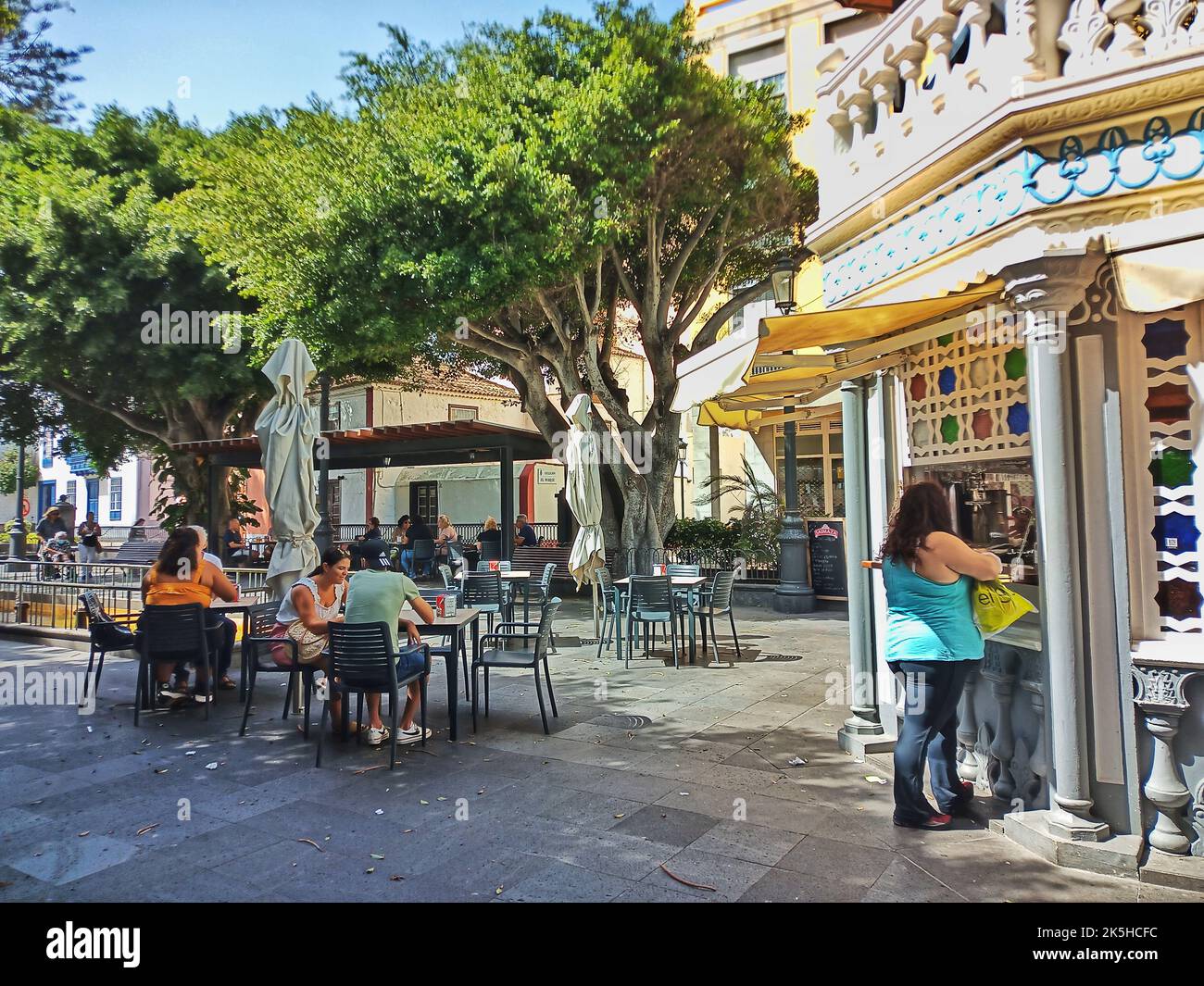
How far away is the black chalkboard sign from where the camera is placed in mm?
13422

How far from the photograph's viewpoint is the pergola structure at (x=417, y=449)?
1648 cm

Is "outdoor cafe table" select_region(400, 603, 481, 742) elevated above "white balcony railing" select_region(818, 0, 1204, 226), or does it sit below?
below

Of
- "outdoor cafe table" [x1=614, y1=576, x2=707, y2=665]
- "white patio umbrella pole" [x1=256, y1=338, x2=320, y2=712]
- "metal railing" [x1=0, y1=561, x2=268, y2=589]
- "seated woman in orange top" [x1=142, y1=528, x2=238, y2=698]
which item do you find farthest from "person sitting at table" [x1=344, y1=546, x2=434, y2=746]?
"metal railing" [x1=0, y1=561, x2=268, y2=589]

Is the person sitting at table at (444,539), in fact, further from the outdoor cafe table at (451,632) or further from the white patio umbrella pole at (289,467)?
the outdoor cafe table at (451,632)

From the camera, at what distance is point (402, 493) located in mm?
32875

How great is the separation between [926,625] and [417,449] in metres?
15.5

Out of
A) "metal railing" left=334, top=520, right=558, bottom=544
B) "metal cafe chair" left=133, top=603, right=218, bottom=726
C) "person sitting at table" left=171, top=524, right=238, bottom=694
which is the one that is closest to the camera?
"metal cafe chair" left=133, top=603, right=218, bottom=726

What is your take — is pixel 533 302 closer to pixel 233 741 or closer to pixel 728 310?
pixel 728 310

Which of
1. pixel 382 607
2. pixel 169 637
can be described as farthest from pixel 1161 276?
pixel 169 637

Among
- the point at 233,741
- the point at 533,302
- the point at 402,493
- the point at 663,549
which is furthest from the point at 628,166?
the point at 402,493

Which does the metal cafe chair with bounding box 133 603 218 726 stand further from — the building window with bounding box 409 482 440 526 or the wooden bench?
the building window with bounding box 409 482 440 526

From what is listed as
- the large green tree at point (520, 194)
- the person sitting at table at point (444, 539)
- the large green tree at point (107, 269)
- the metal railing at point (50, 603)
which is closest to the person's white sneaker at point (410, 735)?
the metal railing at point (50, 603)

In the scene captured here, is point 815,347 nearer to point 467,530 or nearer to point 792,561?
point 792,561

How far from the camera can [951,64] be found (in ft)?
15.3
